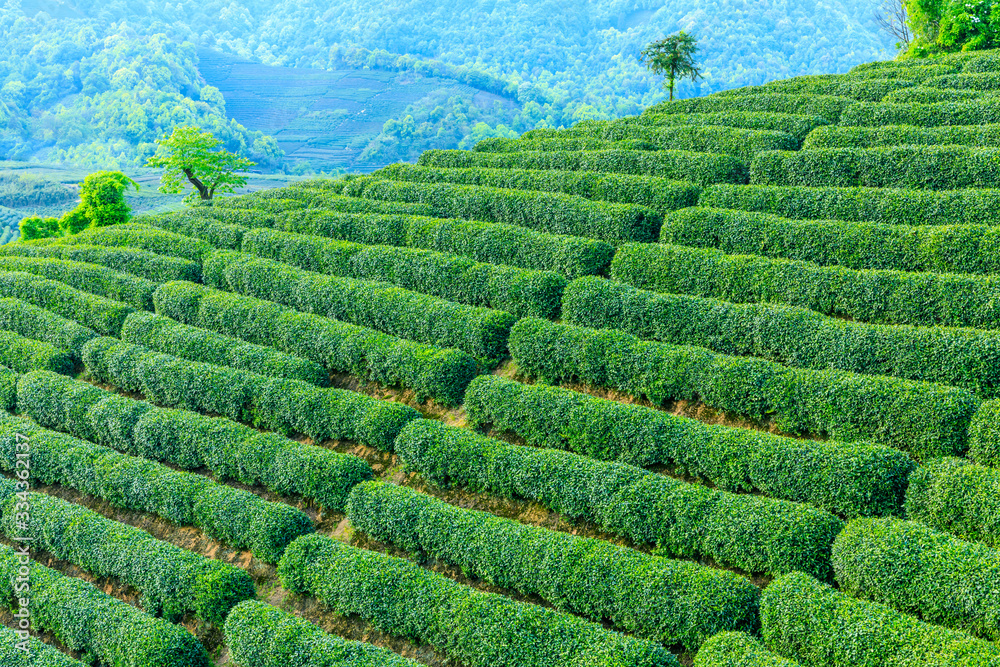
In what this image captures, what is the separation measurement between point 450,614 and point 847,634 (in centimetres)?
705

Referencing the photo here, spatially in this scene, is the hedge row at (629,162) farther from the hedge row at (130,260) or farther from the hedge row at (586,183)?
the hedge row at (130,260)

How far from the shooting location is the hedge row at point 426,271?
24.6 metres

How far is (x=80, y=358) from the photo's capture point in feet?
90.4

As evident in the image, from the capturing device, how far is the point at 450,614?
15.3 meters

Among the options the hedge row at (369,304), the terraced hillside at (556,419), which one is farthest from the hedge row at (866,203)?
the hedge row at (369,304)

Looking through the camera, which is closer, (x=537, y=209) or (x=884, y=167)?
(x=884, y=167)

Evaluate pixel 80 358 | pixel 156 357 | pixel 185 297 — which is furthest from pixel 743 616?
pixel 80 358

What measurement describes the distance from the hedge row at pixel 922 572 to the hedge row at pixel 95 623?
1307cm

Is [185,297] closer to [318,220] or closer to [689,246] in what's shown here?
[318,220]

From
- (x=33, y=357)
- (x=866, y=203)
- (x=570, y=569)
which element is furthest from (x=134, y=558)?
(x=866, y=203)

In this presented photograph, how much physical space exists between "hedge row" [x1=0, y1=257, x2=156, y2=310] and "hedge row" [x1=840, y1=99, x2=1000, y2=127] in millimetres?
28045

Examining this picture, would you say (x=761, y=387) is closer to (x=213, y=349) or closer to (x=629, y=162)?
(x=629, y=162)

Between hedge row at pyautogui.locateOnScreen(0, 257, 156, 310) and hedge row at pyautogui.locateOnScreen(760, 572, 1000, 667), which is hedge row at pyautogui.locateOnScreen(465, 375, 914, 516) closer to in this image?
hedge row at pyautogui.locateOnScreen(760, 572, 1000, 667)

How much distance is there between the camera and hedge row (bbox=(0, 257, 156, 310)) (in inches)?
1170
